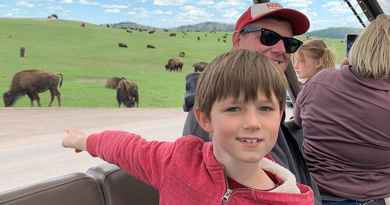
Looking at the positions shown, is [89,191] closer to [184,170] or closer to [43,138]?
[184,170]

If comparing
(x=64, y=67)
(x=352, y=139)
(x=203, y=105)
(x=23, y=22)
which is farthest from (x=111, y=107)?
(x=203, y=105)

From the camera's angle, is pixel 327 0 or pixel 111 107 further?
pixel 327 0

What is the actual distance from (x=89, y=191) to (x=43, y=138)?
1246 millimetres

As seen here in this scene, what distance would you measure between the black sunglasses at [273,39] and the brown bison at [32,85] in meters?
1.31

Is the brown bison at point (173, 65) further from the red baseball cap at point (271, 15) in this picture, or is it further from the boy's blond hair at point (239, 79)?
the boy's blond hair at point (239, 79)

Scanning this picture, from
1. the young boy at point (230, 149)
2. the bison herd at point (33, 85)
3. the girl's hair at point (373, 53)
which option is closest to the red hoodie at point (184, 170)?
the young boy at point (230, 149)

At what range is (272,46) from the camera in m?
1.60

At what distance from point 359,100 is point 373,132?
0.36ft

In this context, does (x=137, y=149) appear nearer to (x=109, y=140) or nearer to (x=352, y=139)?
(x=109, y=140)

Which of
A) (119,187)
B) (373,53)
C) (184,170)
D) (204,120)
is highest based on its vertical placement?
(373,53)

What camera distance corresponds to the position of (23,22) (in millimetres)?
2461

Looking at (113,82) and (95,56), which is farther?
(113,82)

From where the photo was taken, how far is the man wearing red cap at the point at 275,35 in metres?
1.60

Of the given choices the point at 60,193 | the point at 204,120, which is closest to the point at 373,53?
the point at 204,120
